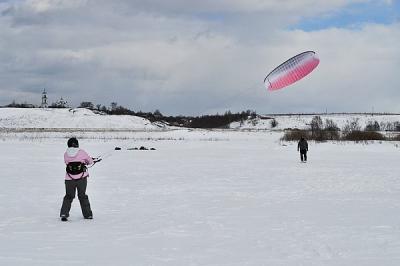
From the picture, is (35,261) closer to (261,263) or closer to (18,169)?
(261,263)

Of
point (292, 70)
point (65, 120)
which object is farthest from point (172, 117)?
point (292, 70)

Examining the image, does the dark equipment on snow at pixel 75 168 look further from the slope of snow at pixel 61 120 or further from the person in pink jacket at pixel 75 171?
the slope of snow at pixel 61 120

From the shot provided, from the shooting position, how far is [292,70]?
18219 mm

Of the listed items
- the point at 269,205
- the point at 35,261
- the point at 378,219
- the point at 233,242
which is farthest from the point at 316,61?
the point at 35,261

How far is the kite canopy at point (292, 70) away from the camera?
18.2m

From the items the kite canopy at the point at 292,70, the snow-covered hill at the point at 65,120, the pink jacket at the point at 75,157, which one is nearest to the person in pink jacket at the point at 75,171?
the pink jacket at the point at 75,157

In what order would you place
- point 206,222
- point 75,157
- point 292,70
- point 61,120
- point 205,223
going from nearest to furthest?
point 205,223
point 206,222
point 75,157
point 292,70
point 61,120

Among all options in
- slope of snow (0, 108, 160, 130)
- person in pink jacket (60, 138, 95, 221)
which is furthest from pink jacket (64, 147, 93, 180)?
slope of snow (0, 108, 160, 130)

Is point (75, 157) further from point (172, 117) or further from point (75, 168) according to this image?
point (172, 117)

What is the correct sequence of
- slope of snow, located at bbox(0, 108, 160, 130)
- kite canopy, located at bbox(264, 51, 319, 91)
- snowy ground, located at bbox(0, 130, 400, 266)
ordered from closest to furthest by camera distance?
snowy ground, located at bbox(0, 130, 400, 266)
kite canopy, located at bbox(264, 51, 319, 91)
slope of snow, located at bbox(0, 108, 160, 130)

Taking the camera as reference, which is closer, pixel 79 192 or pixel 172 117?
pixel 79 192

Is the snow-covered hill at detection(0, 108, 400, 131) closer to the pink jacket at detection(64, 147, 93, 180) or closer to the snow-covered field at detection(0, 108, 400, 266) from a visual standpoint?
the snow-covered field at detection(0, 108, 400, 266)

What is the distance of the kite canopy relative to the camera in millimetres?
18156

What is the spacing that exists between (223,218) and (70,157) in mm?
2860
